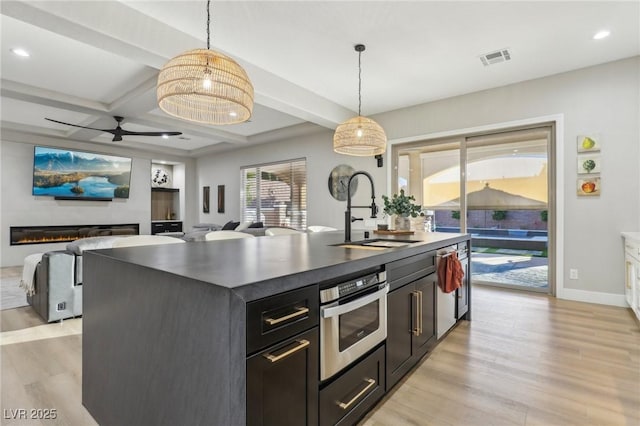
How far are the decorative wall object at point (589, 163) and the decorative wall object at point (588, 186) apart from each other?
95 mm

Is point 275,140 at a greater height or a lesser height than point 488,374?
greater

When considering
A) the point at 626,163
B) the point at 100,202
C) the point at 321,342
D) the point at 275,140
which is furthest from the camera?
the point at 100,202

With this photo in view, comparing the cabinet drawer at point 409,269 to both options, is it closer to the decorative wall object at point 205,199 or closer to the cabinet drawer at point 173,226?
the decorative wall object at point 205,199

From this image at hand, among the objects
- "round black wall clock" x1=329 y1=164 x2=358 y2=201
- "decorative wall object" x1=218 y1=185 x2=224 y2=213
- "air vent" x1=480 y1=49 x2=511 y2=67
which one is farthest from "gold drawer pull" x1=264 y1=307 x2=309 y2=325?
"decorative wall object" x1=218 y1=185 x2=224 y2=213

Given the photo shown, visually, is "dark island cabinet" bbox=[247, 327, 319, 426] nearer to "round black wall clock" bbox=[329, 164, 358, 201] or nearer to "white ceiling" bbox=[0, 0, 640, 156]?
"white ceiling" bbox=[0, 0, 640, 156]

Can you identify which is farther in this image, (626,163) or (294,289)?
(626,163)

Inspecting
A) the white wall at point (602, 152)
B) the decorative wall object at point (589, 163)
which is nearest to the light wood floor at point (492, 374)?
the white wall at point (602, 152)

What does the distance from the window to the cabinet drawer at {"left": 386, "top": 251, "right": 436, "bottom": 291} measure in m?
4.59

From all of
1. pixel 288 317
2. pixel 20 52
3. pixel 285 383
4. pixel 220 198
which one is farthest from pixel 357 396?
pixel 220 198

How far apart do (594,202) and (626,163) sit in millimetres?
523

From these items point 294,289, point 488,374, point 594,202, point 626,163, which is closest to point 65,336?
point 294,289

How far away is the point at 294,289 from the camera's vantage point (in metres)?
1.16

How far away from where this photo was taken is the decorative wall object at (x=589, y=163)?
3.80 meters

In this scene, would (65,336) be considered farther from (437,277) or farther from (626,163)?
(626,163)
